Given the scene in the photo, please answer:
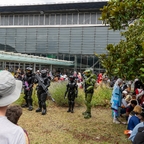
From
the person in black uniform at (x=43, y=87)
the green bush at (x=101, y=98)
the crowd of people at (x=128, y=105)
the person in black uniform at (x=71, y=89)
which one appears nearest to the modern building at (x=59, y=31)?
the green bush at (x=101, y=98)

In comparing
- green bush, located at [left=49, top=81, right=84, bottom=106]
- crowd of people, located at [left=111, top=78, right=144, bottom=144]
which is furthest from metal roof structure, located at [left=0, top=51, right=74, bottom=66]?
crowd of people, located at [left=111, top=78, right=144, bottom=144]

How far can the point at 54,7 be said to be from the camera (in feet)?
112

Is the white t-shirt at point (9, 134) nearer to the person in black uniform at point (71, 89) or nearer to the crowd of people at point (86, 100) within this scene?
the crowd of people at point (86, 100)

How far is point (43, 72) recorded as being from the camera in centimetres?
834

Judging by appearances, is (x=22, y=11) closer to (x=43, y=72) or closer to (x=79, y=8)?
(x=79, y=8)

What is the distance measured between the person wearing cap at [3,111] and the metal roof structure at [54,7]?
31.7 metres

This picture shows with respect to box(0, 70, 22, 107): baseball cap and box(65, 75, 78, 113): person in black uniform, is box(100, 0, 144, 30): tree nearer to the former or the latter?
box(0, 70, 22, 107): baseball cap

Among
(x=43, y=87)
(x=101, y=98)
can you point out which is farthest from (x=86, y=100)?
(x=101, y=98)

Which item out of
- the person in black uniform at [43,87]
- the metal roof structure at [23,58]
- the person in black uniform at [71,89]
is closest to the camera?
the person in black uniform at [43,87]

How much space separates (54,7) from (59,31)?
3683mm

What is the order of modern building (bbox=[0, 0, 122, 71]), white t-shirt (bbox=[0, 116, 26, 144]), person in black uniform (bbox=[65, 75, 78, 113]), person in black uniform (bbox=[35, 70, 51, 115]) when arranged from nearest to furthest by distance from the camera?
A: white t-shirt (bbox=[0, 116, 26, 144])
person in black uniform (bbox=[35, 70, 51, 115])
person in black uniform (bbox=[65, 75, 78, 113])
modern building (bbox=[0, 0, 122, 71])

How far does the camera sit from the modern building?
32.5m

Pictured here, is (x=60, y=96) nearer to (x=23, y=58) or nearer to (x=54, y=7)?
(x=23, y=58)

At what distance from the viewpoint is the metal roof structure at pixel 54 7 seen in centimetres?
3238
